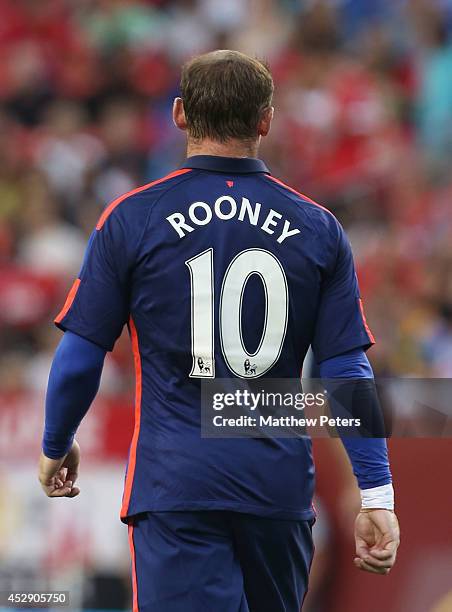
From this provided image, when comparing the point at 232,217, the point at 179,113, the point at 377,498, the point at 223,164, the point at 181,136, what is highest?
the point at 181,136

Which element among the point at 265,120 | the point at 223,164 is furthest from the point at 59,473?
the point at 265,120

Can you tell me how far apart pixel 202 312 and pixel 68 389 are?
0.37 meters

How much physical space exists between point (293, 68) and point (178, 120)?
22.1ft

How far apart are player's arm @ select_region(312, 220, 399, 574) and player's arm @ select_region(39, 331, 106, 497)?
554 millimetres

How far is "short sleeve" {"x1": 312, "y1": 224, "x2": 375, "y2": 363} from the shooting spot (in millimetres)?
2719

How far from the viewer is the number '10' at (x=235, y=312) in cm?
258

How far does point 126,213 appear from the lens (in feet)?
8.59

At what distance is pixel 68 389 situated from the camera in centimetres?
262

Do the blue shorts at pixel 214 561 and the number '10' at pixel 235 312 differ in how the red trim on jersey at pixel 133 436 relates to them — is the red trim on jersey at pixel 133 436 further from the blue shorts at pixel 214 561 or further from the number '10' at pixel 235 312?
the number '10' at pixel 235 312

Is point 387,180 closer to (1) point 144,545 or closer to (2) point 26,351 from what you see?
(2) point 26,351

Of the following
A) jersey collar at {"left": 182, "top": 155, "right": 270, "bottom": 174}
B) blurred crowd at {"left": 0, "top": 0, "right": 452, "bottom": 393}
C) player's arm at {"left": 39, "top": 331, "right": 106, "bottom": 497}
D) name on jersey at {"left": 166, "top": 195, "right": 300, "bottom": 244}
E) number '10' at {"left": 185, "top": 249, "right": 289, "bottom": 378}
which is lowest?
player's arm at {"left": 39, "top": 331, "right": 106, "bottom": 497}

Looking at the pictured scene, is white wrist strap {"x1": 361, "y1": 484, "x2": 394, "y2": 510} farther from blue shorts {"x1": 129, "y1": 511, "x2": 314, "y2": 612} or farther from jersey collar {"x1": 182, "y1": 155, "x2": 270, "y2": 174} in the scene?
jersey collar {"x1": 182, "y1": 155, "x2": 270, "y2": 174}

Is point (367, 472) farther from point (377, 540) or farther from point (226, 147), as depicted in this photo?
point (226, 147)

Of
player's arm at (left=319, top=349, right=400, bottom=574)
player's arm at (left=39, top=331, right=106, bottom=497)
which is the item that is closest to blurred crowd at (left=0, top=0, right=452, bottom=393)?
player's arm at (left=319, top=349, right=400, bottom=574)
